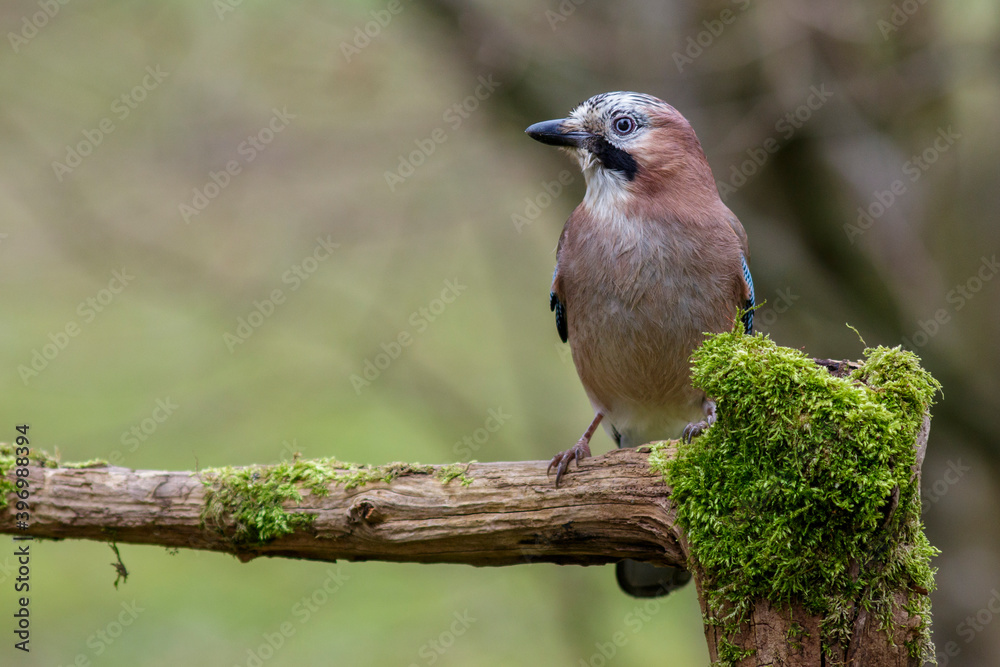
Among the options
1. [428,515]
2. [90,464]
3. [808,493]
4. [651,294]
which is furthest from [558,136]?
[90,464]

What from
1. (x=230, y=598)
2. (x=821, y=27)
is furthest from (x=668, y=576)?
(x=230, y=598)

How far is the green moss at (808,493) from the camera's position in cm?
265

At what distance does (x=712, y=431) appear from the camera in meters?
2.94

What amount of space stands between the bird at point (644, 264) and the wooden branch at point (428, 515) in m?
0.89

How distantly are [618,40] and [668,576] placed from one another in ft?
12.0

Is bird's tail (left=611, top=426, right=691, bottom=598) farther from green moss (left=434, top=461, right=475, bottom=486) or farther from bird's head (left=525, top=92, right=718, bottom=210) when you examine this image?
bird's head (left=525, top=92, right=718, bottom=210)

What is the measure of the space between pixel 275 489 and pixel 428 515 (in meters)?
0.71

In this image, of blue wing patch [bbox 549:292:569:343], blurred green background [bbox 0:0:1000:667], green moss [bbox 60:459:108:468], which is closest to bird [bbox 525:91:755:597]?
blue wing patch [bbox 549:292:569:343]

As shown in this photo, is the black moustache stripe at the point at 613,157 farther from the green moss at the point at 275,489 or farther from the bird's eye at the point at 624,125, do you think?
the green moss at the point at 275,489

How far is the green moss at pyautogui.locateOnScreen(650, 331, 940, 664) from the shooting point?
2.65m

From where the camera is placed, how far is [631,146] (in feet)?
14.4

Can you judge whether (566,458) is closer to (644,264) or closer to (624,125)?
(644,264)

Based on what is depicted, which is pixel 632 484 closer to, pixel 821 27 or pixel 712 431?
pixel 712 431

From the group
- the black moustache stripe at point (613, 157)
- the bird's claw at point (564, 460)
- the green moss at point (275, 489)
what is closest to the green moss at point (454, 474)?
the green moss at point (275, 489)
